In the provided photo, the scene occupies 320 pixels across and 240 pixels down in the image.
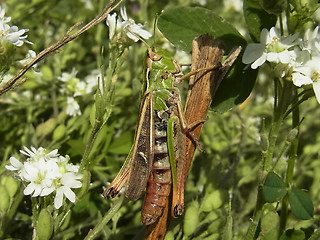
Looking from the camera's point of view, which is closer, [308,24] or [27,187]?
[27,187]

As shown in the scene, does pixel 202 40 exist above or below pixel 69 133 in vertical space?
above

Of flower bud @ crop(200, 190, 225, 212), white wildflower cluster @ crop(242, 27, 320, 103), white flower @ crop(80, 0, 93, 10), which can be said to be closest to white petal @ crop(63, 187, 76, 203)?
flower bud @ crop(200, 190, 225, 212)

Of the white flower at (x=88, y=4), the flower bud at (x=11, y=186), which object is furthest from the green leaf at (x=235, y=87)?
Answer: the white flower at (x=88, y=4)

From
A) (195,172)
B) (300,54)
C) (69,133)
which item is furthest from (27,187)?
(195,172)

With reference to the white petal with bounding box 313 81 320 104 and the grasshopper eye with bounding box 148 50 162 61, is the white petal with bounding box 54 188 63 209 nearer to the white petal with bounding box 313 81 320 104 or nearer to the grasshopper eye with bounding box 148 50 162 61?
the grasshopper eye with bounding box 148 50 162 61

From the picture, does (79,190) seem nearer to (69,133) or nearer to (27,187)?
(27,187)

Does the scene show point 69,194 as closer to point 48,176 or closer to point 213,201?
point 48,176
